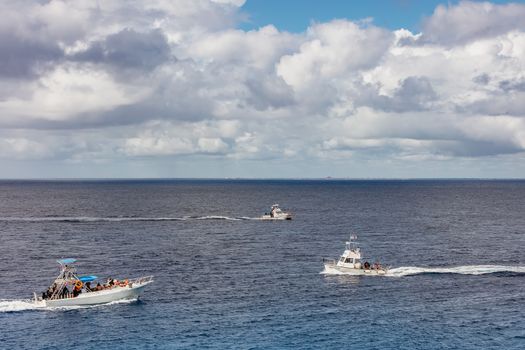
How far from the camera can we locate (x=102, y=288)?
91188mm

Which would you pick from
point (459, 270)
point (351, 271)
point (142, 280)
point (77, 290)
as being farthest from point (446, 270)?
point (77, 290)

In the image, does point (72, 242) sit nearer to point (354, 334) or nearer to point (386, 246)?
point (386, 246)

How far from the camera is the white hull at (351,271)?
108625 millimetres

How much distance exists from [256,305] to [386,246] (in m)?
67.2

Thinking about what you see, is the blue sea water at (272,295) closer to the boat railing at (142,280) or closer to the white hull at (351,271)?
the boat railing at (142,280)

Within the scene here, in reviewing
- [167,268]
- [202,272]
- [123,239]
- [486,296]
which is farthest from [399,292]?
[123,239]

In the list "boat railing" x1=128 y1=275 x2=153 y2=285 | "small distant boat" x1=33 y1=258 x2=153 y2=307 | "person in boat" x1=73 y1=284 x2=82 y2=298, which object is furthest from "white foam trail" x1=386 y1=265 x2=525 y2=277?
"person in boat" x1=73 y1=284 x2=82 y2=298

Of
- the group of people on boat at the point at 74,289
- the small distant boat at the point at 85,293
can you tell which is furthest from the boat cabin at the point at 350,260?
the group of people on boat at the point at 74,289

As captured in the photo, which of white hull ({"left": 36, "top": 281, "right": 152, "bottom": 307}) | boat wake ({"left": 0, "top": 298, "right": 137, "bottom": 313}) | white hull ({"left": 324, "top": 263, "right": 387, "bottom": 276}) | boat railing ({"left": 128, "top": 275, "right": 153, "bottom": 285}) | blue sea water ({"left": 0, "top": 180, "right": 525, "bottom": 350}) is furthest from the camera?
white hull ({"left": 324, "top": 263, "right": 387, "bottom": 276})

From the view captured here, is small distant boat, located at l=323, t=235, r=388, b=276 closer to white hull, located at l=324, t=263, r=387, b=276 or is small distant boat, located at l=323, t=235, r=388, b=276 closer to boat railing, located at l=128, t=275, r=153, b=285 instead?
white hull, located at l=324, t=263, r=387, b=276

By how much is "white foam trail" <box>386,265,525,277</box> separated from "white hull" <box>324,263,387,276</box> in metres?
1.83

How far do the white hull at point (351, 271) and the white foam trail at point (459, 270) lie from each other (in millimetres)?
1834

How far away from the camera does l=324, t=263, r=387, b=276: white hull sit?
109 metres

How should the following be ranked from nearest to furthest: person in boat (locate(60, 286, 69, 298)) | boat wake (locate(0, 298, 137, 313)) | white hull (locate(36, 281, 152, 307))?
boat wake (locate(0, 298, 137, 313)) → white hull (locate(36, 281, 152, 307)) → person in boat (locate(60, 286, 69, 298))
